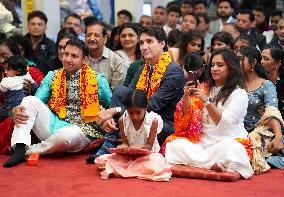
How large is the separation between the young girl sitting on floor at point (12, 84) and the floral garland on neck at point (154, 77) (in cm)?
104

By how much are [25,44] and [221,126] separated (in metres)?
2.65

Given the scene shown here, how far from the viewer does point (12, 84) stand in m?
5.20

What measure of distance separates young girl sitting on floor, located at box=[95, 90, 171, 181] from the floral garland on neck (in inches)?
17.9

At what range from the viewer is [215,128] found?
4.55m

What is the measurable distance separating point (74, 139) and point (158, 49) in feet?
3.41

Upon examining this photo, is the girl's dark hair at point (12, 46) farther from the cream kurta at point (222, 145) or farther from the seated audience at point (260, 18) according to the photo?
the seated audience at point (260, 18)

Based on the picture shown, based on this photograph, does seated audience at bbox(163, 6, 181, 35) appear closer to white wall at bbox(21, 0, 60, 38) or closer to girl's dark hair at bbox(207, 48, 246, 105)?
white wall at bbox(21, 0, 60, 38)

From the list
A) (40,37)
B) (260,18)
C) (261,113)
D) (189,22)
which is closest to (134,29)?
(40,37)

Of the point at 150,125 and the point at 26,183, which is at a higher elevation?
the point at 150,125

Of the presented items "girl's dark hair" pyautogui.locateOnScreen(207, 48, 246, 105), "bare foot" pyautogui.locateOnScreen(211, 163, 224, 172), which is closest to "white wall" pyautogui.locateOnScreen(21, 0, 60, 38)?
"girl's dark hair" pyautogui.locateOnScreen(207, 48, 246, 105)

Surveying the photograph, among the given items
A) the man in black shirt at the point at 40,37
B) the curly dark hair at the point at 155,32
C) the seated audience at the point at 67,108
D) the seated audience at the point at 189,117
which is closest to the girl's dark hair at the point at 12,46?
the seated audience at the point at 67,108

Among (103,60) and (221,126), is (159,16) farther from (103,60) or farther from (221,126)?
(221,126)

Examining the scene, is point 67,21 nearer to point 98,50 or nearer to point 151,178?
point 98,50

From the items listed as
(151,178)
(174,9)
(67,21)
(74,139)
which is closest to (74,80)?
(74,139)
